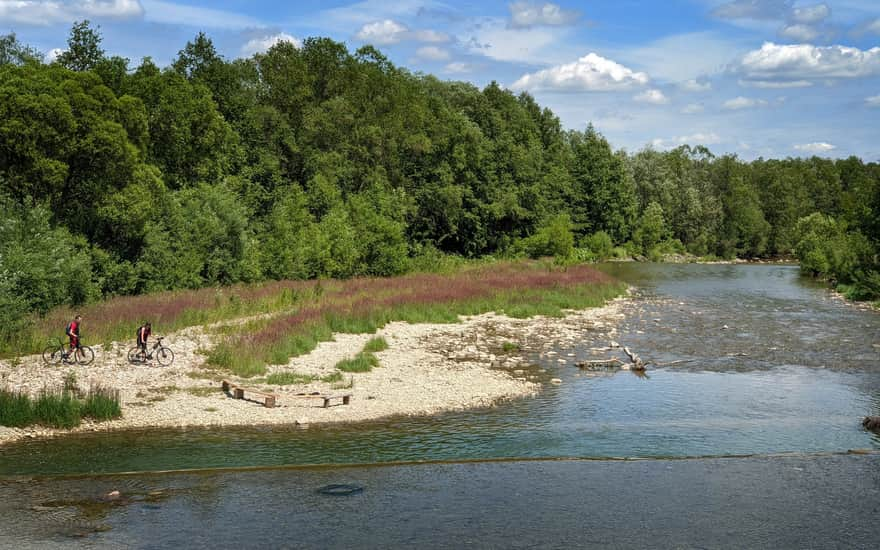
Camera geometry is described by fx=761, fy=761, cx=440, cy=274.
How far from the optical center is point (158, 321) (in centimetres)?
3169

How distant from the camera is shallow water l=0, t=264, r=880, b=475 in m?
18.8

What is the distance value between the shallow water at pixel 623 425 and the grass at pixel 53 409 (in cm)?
96

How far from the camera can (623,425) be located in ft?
71.9

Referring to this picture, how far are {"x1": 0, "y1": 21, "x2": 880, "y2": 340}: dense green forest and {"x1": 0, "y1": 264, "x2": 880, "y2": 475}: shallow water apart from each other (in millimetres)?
11799

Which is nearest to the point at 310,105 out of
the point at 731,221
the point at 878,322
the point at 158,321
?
the point at 158,321

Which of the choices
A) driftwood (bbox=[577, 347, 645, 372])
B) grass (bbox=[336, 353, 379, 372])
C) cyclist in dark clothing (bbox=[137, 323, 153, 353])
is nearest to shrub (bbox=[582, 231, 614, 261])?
driftwood (bbox=[577, 347, 645, 372])

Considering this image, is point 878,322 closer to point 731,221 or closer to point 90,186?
point 90,186

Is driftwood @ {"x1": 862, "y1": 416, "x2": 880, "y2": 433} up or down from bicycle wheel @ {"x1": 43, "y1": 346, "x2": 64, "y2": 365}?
down

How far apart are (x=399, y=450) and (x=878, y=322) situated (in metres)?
33.8

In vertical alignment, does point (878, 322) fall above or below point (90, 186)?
below

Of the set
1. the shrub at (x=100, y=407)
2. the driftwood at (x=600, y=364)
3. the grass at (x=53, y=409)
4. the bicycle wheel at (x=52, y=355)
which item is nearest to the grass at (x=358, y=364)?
the driftwood at (x=600, y=364)

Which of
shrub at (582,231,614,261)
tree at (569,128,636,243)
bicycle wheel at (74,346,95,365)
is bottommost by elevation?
bicycle wheel at (74,346,95,365)

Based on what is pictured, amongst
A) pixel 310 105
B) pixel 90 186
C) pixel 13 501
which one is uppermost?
pixel 310 105

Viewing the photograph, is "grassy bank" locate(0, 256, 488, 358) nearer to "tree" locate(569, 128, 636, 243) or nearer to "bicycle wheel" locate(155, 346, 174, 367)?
"bicycle wheel" locate(155, 346, 174, 367)
